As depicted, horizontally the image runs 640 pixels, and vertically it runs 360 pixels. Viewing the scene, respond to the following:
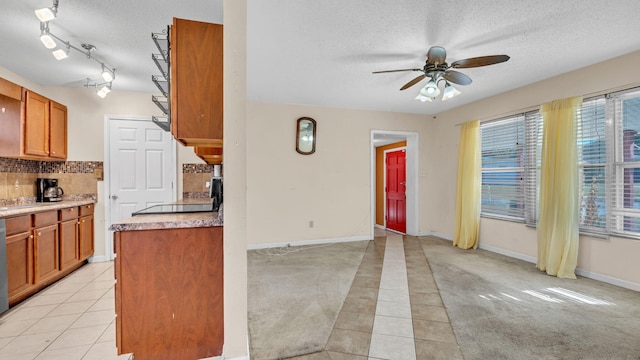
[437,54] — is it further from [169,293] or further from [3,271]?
[3,271]

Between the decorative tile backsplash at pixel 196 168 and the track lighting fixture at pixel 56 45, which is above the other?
the track lighting fixture at pixel 56 45

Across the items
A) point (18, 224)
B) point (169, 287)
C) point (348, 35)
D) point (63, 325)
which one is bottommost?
point (63, 325)

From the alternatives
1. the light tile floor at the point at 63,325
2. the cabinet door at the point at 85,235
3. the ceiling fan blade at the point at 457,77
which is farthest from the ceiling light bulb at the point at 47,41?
the ceiling fan blade at the point at 457,77

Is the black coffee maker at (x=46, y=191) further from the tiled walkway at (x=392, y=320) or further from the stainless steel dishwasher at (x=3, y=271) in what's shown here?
the tiled walkway at (x=392, y=320)

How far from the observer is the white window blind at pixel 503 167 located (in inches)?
159

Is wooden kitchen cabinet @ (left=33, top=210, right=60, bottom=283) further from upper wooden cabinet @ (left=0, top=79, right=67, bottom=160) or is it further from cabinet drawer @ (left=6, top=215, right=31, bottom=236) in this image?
upper wooden cabinet @ (left=0, top=79, right=67, bottom=160)

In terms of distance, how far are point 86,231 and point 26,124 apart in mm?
1438

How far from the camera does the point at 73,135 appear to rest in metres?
3.85

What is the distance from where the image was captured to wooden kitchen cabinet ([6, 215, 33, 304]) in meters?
2.48

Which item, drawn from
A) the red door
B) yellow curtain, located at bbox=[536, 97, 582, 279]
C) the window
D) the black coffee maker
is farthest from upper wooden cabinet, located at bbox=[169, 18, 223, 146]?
the red door

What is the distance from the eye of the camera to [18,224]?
2561 millimetres

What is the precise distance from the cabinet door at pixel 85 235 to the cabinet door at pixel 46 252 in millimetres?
481

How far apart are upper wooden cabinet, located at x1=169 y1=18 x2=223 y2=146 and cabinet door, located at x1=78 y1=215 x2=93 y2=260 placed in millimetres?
2984

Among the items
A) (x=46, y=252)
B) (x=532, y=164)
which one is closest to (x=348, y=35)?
(x=532, y=164)
